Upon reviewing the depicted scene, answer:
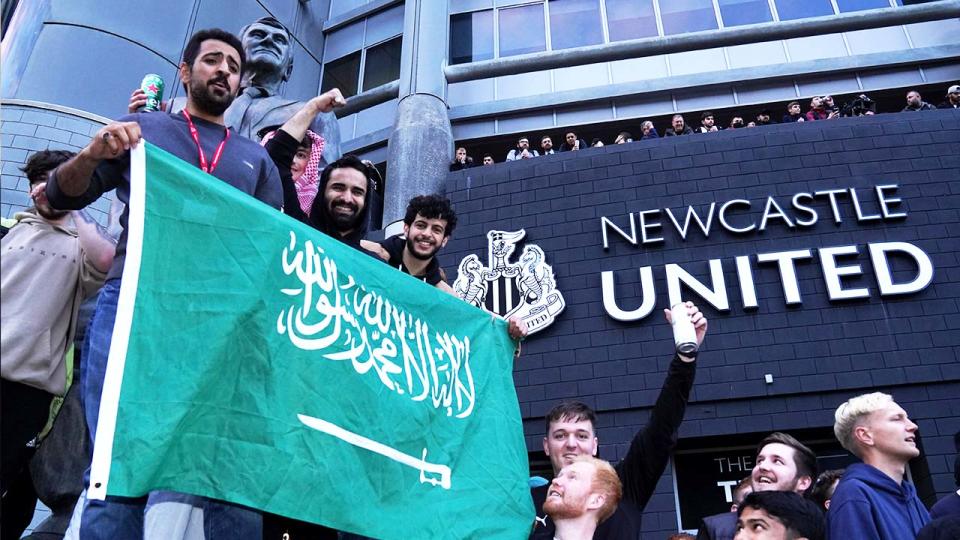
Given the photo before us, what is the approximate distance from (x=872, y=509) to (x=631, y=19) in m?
13.8

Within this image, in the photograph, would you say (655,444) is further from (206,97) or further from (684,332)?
(206,97)

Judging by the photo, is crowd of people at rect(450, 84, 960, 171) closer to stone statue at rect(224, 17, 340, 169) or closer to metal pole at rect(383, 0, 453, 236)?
metal pole at rect(383, 0, 453, 236)

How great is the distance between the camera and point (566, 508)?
357 cm

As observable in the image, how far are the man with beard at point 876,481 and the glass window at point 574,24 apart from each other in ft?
42.2

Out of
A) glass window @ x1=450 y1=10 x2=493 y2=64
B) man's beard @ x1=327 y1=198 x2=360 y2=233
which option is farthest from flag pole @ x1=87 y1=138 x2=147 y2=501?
glass window @ x1=450 y1=10 x2=493 y2=64

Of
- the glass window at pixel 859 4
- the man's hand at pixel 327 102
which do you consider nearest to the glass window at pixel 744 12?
the glass window at pixel 859 4

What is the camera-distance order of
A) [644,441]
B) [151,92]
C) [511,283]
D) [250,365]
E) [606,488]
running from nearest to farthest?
[250,365]
[606,488]
[644,441]
[151,92]
[511,283]

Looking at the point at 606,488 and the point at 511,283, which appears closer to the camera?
the point at 606,488

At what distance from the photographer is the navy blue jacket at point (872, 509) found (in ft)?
11.7

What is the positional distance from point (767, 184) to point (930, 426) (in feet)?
12.8

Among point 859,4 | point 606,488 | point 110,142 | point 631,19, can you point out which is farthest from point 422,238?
point 859,4

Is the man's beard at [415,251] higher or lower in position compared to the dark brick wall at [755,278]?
lower

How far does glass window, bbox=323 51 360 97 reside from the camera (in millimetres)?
18703

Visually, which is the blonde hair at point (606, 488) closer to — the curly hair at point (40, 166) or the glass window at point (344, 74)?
the curly hair at point (40, 166)
